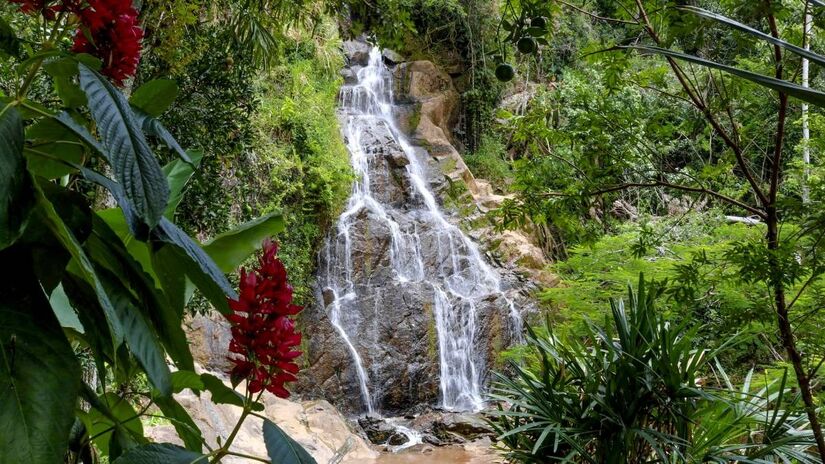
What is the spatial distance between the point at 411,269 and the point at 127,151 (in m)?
9.20

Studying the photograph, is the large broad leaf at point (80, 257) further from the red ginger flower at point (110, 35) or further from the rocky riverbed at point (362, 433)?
the rocky riverbed at point (362, 433)

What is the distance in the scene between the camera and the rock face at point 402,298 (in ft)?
29.2

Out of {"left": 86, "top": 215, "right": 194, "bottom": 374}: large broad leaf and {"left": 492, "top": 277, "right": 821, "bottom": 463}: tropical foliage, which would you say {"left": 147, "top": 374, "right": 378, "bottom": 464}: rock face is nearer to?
{"left": 492, "top": 277, "right": 821, "bottom": 463}: tropical foliage

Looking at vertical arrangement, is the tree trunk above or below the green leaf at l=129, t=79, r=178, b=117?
below

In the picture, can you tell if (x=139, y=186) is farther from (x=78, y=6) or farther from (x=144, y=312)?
(x=78, y=6)

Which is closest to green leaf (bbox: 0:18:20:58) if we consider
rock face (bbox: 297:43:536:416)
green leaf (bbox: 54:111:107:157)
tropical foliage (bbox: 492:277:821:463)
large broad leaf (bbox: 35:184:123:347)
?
green leaf (bbox: 54:111:107:157)

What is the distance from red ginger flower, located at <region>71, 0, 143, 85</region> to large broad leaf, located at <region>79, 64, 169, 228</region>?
24 cm

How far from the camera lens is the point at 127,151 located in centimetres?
71

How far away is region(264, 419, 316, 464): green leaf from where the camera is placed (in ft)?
2.72

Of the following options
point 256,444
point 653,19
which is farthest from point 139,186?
point 256,444

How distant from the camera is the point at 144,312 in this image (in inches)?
34.2

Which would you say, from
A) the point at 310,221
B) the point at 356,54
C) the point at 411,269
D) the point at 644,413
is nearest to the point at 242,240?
the point at 644,413

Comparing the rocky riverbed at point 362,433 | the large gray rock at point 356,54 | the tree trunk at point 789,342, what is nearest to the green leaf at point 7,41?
the tree trunk at point 789,342

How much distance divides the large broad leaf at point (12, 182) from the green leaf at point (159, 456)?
0.28 meters
